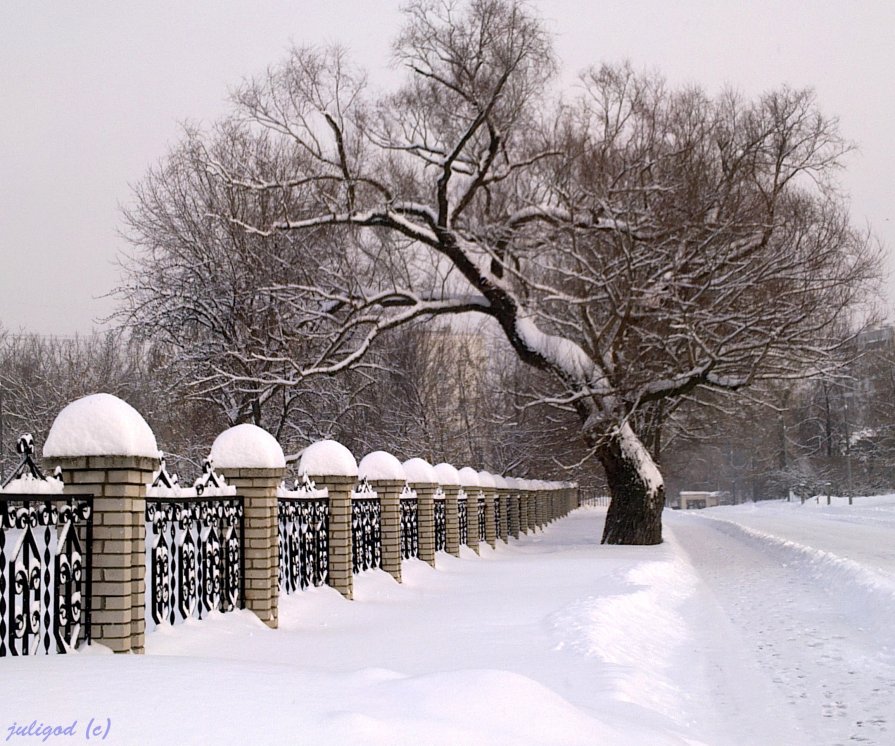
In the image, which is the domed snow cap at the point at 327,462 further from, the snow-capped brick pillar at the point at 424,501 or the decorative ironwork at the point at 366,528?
the snow-capped brick pillar at the point at 424,501

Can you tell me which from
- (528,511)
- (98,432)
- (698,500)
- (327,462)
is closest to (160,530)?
(98,432)

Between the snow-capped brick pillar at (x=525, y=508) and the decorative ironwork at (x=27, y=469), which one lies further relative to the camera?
the snow-capped brick pillar at (x=525, y=508)

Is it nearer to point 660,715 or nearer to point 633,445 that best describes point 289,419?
point 633,445

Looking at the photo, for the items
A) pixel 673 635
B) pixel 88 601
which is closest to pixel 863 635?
pixel 673 635

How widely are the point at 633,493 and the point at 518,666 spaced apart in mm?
15301

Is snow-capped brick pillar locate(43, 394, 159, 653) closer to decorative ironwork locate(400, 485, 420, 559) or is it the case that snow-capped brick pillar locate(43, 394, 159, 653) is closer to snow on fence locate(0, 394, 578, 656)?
snow on fence locate(0, 394, 578, 656)

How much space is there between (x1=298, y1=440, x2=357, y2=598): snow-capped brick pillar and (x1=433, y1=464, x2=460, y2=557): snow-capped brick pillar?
6.20 m

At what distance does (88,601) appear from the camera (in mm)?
6219

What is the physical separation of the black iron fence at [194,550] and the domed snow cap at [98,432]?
3.71 feet

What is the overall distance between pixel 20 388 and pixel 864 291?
33.0 meters

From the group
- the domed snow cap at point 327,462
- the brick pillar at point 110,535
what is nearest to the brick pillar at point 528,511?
the domed snow cap at point 327,462

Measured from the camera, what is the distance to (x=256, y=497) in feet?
29.2

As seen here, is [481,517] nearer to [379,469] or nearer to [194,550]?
[379,469]

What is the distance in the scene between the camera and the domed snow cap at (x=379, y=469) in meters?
A: 13.2
